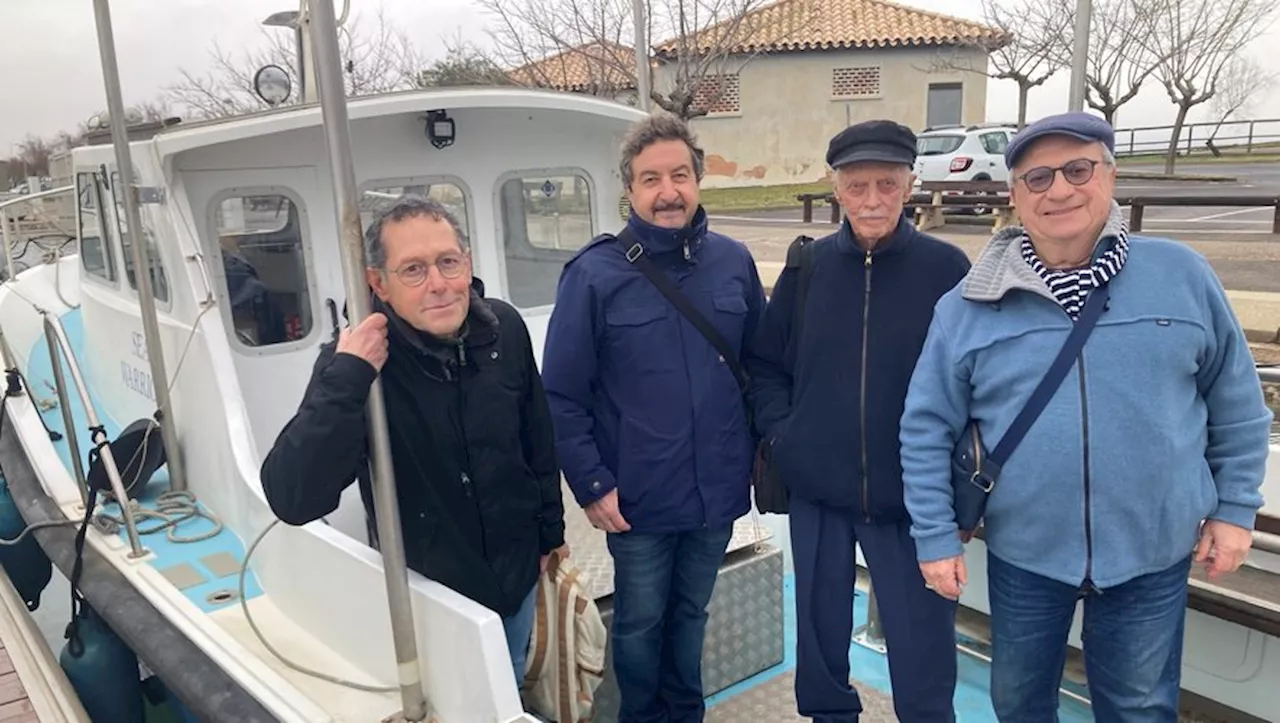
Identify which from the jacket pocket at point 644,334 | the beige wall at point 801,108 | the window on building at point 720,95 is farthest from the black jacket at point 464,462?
the beige wall at point 801,108

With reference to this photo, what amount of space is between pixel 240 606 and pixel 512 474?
1359 mm

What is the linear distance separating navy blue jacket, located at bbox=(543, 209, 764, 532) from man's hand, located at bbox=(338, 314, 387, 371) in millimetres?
686

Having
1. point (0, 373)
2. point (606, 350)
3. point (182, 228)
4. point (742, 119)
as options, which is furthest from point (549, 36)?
point (606, 350)

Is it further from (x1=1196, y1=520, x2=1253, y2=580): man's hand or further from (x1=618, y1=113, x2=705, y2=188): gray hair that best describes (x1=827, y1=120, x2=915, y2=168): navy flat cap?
(x1=1196, y1=520, x2=1253, y2=580): man's hand

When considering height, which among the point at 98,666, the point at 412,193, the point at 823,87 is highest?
the point at 823,87

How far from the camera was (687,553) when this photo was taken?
267cm

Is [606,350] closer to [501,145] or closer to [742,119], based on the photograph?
[501,145]

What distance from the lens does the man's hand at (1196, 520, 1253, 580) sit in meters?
1.99

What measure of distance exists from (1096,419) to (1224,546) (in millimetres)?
434

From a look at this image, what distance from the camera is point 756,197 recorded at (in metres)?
23.2

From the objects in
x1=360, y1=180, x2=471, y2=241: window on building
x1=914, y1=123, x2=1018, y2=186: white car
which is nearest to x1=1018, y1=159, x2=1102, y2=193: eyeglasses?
x1=360, y1=180, x2=471, y2=241: window on building

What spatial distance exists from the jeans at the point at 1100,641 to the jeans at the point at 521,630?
1.15 metres

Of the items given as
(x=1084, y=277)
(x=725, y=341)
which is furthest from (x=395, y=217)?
(x=1084, y=277)

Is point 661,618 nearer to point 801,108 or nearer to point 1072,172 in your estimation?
point 1072,172
